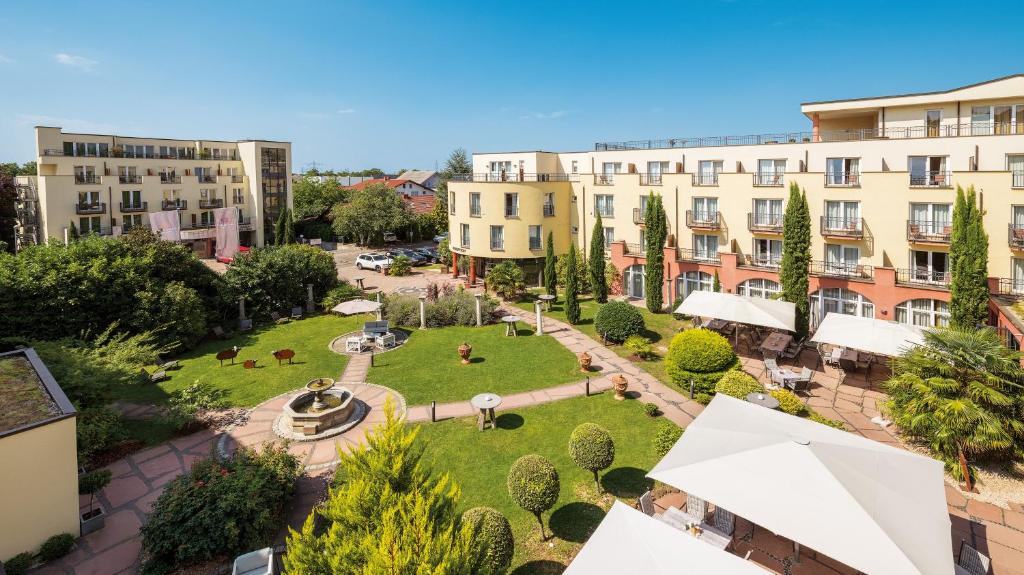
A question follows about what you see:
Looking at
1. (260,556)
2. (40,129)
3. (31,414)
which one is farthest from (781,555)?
(40,129)

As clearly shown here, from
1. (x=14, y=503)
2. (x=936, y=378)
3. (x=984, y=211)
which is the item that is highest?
(x=984, y=211)

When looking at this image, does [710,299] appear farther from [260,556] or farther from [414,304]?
[260,556]

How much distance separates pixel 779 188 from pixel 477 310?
18.5 metres

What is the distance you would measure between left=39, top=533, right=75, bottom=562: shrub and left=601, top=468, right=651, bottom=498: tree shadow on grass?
1276 cm

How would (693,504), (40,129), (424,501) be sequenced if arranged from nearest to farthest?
1. (424,501)
2. (693,504)
3. (40,129)

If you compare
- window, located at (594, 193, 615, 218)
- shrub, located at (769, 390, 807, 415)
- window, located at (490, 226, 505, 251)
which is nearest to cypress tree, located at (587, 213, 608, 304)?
window, located at (594, 193, 615, 218)

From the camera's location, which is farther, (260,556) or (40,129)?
(40,129)

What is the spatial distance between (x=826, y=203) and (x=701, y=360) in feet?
49.4

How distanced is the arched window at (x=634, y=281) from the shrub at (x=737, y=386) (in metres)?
18.6

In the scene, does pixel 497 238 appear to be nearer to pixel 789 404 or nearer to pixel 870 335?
pixel 870 335

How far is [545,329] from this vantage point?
29484mm

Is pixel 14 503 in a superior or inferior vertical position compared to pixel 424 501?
inferior

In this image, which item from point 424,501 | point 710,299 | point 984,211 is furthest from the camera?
point 710,299

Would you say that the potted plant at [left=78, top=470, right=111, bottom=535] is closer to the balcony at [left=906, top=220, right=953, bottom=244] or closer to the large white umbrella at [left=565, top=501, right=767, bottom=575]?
the large white umbrella at [left=565, top=501, right=767, bottom=575]
